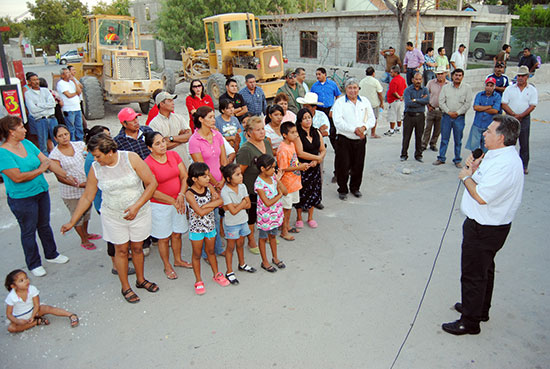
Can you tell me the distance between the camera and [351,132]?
637 centimetres

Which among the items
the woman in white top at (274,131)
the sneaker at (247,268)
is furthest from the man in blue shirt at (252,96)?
the sneaker at (247,268)

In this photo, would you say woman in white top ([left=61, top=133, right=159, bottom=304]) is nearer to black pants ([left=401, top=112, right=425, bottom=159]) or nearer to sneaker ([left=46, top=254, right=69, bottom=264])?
sneaker ([left=46, top=254, right=69, bottom=264])

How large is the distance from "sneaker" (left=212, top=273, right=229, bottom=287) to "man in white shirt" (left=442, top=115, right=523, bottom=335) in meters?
2.12

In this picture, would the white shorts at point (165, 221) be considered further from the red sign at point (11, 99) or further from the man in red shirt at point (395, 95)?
the man in red shirt at point (395, 95)

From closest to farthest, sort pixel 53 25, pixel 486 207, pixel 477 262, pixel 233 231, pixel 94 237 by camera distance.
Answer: pixel 486 207, pixel 477 262, pixel 233 231, pixel 94 237, pixel 53 25

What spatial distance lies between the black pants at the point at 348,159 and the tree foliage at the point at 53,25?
4839 centimetres

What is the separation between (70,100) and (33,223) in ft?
18.3

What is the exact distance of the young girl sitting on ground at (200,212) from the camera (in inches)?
161

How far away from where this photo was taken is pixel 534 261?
15.3 feet

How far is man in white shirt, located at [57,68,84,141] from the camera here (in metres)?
9.20

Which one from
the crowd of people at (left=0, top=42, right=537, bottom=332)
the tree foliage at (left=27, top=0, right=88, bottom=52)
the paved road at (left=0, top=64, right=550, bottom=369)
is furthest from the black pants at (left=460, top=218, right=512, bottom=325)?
the tree foliage at (left=27, top=0, right=88, bottom=52)

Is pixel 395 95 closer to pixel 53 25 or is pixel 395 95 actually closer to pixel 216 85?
pixel 216 85

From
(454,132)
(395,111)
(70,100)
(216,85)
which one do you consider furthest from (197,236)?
(216,85)

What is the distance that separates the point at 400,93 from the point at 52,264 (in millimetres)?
8122
